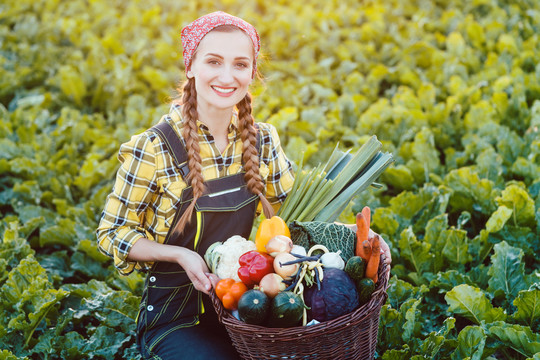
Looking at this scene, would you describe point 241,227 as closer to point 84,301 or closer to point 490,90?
point 84,301

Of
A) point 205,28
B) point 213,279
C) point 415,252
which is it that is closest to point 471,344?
point 415,252

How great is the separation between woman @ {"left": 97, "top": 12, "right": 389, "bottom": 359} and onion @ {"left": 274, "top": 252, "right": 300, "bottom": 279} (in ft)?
1.43

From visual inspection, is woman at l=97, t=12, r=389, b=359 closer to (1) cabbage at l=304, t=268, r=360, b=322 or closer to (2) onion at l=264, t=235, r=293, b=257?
(2) onion at l=264, t=235, r=293, b=257

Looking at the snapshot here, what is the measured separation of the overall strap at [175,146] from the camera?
2.66 meters

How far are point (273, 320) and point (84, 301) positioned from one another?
1673 millimetres

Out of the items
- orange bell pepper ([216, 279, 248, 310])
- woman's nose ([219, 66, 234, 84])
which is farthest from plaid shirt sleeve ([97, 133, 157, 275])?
orange bell pepper ([216, 279, 248, 310])

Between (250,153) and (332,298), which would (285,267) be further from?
(250,153)

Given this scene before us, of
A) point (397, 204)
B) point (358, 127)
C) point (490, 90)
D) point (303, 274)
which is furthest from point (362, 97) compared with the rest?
point (303, 274)

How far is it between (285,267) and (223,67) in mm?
942

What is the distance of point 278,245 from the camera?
2.29 meters

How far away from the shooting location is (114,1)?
899cm

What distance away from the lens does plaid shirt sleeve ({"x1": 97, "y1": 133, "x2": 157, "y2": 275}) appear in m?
2.63

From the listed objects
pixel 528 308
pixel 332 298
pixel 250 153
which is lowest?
pixel 528 308

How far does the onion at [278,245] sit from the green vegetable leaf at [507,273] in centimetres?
151
